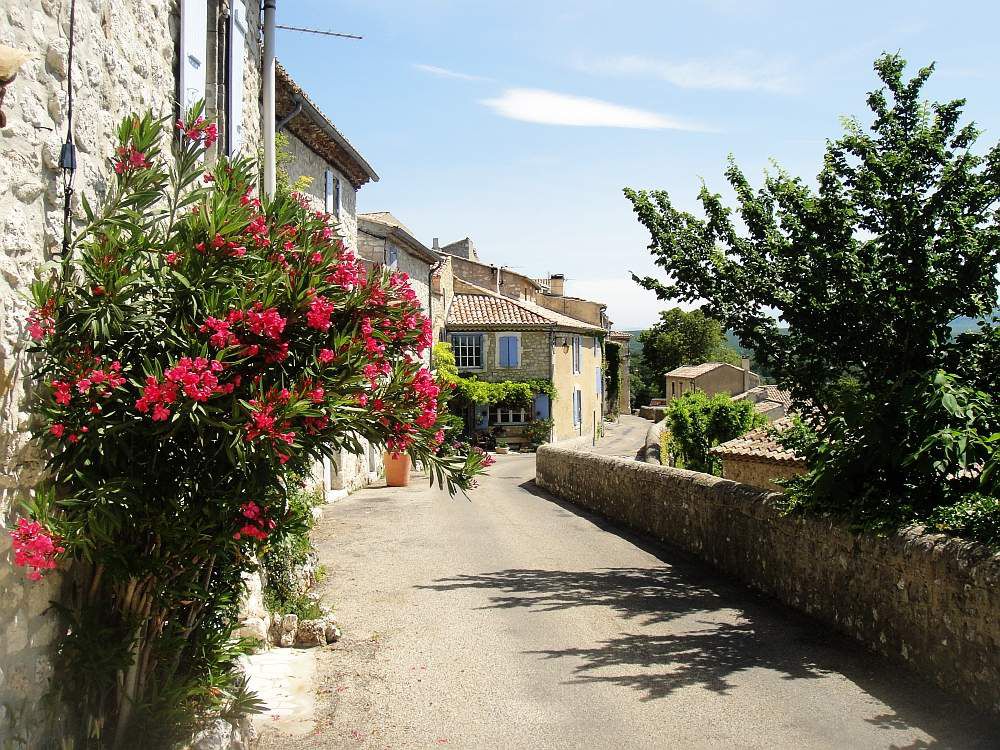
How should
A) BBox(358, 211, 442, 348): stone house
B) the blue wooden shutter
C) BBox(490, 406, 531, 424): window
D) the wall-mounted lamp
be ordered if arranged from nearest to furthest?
the wall-mounted lamp → the blue wooden shutter → BBox(358, 211, 442, 348): stone house → BBox(490, 406, 531, 424): window

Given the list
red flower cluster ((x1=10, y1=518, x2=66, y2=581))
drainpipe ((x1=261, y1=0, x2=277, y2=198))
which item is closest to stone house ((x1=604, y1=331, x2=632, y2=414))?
drainpipe ((x1=261, y1=0, x2=277, y2=198))

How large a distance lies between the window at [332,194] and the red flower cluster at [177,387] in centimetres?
1615

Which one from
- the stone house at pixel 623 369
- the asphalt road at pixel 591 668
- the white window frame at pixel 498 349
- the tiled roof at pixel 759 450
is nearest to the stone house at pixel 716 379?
the stone house at pixel 623 369

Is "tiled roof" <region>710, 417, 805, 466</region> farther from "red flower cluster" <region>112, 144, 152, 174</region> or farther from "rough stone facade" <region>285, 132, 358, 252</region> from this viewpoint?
"red flower cluster" <region>112, 144, 152, 174</region>

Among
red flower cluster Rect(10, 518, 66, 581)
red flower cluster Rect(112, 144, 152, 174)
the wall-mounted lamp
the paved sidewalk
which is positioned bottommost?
the paved sidewalk

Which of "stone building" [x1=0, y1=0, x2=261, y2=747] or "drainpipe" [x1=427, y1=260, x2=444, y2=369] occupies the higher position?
"drainpipe" [x1=427, y1=260, x2=444, y2=369]

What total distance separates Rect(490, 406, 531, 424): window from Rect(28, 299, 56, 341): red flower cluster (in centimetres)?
3667

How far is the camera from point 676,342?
89.7 m

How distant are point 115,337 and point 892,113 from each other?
9718mm

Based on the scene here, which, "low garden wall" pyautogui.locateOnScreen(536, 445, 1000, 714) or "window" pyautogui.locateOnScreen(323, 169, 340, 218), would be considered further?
"window" pyautogui.locateOnScreen(323, 169, 340, 218)

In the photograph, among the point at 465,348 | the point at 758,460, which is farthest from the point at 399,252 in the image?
the point at 758,460

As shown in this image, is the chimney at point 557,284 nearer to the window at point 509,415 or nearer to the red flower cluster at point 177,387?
the window at point 509,415

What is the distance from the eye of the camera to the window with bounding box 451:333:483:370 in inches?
1593

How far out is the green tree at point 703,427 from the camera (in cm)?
3141
